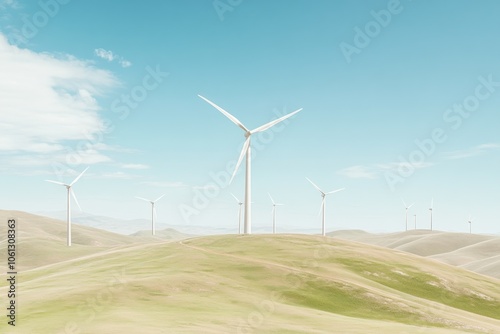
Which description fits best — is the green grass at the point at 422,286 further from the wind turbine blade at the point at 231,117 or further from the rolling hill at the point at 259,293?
the wind turbine blade at the point at 231,117

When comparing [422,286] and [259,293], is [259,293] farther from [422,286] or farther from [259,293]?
[422,286]

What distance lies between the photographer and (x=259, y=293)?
59969 mm

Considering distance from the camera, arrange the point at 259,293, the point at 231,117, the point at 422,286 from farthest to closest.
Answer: the point at 231,117, the point at 422,286, the point at 259,293

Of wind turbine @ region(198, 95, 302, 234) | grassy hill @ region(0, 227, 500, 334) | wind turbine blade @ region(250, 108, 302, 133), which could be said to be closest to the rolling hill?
grassy hill @ region(0, 227, 500, 334)

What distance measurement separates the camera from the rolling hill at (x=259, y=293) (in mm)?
42844

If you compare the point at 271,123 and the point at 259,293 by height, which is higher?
the point at 271,123

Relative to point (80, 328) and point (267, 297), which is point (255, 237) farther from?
point (80, 328)

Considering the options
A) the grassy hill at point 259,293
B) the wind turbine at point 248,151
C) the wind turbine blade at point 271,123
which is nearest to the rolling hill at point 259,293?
the grassy hill at point 259,293

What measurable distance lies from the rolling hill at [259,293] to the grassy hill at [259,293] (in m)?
0.14

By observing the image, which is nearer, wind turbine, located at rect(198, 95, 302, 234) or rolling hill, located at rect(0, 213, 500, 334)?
rolling hill, located at rect(0, 213, 500, 334)

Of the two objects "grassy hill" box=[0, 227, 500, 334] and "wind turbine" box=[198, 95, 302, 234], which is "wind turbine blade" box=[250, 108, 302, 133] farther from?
"grassy hill" box=[0, 227, 500, 334]

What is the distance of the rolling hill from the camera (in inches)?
1687

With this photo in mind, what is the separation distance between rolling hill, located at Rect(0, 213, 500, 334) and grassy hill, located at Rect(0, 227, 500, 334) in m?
0.14

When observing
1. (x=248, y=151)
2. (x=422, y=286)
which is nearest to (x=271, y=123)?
(x=248, y=151)
